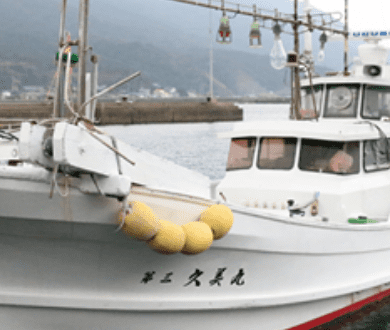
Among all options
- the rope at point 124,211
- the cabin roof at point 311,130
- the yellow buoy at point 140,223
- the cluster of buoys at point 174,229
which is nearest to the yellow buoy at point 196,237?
the cluster of buoys at point 174,229

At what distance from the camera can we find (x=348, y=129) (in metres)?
8.22

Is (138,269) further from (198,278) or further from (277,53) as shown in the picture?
(277,53)

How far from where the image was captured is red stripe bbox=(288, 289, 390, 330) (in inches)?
295

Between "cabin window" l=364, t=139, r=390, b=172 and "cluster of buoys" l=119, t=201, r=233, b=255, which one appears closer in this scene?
"cluster of buoys" l=119, t=201, r=233, b=255

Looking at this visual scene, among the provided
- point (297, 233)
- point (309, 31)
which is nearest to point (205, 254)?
point (297, 233)

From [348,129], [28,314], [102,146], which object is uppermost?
[348,129]

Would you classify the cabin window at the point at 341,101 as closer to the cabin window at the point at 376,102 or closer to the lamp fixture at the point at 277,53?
the cabin window at the point at 376,102

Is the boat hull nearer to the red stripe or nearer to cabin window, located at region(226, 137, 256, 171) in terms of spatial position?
the red stripe

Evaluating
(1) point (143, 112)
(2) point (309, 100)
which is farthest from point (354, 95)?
(1) point (143, 112)

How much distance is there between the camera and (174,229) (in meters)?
5.13

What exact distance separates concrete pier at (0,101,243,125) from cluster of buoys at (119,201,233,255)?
54657 mm

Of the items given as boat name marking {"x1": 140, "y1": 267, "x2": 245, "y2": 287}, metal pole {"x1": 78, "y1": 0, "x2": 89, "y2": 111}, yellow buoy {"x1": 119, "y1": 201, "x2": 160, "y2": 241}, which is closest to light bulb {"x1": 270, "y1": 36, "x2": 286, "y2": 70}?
boat name marking {"x1": 140, "y1": 267, "x2": 245, "y2": 287}

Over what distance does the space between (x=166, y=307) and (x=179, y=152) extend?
3340cm

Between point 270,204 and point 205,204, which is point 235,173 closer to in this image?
point 270,204
